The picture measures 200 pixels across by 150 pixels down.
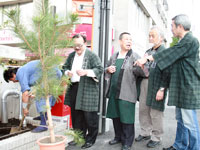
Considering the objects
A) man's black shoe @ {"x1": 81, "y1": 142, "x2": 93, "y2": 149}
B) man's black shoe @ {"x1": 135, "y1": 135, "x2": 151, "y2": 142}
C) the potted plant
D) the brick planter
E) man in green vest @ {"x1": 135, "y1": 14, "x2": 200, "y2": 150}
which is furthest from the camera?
man's black shoe @ {"x1": 135, "y1": 135, "x2": 151, "y2": 142}

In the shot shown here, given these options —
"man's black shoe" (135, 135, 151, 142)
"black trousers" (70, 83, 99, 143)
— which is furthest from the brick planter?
"man's black shoe" (135, 135, 151, 142)

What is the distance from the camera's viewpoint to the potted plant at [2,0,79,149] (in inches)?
62.2

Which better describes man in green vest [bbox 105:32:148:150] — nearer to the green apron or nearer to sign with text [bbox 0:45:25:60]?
the green apron

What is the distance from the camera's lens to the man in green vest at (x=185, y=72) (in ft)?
7.66

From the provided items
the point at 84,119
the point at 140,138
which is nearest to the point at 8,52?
the point at 84,119

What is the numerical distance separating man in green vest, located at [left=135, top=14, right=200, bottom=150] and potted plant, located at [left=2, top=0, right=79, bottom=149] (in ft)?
3.75

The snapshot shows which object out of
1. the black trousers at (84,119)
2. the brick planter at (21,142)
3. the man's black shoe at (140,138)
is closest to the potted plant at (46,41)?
the brick planter at (21,142)

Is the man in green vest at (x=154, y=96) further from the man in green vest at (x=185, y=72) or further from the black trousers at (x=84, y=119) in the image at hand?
the black trousers at (x=84, y=119)

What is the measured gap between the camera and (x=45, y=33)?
162cm

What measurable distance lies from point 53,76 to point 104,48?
1884mm

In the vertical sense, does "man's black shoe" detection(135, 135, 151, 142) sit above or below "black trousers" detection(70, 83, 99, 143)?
below

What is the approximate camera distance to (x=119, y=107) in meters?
2.85

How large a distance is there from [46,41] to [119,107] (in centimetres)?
158

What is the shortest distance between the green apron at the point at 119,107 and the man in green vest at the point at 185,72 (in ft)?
1.87
